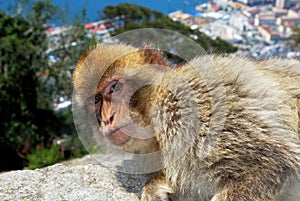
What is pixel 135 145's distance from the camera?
8.01ft

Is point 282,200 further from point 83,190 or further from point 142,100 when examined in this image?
point 83,190

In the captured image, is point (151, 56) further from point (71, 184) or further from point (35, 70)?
point (35, 70)

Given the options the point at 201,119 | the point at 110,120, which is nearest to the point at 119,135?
the point at 110,120

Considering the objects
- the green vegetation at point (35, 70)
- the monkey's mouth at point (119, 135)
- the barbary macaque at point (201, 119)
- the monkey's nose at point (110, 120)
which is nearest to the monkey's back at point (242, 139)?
the barbary macaque at point (201, 119)

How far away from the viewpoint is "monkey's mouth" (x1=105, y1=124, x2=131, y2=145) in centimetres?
236

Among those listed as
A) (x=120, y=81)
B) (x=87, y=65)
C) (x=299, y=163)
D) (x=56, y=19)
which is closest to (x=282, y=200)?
(x=299, y=163)

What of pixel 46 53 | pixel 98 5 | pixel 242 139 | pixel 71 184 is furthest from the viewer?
pixel 98 5

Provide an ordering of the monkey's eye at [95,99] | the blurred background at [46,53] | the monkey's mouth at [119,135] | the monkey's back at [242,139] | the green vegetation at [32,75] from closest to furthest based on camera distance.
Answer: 1. the monkey's back at [242,139]
2. the monkey's mouth at [119,135]
3. the monkey's eye at [95,99]
4. the blurred background at [46,53]
5. the green vegetation at [32,75]

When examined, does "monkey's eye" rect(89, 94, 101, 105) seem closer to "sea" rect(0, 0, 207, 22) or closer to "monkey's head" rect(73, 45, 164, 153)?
"monkey's head" rect(73, 45, 164, 153)

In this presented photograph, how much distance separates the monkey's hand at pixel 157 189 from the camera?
254 centimetres

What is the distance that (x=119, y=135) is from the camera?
2.38 meters

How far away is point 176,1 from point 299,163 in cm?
1091

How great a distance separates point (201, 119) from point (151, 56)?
1.35 ft

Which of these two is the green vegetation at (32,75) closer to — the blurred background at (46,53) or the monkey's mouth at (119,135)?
the blurred background at (46,53)
